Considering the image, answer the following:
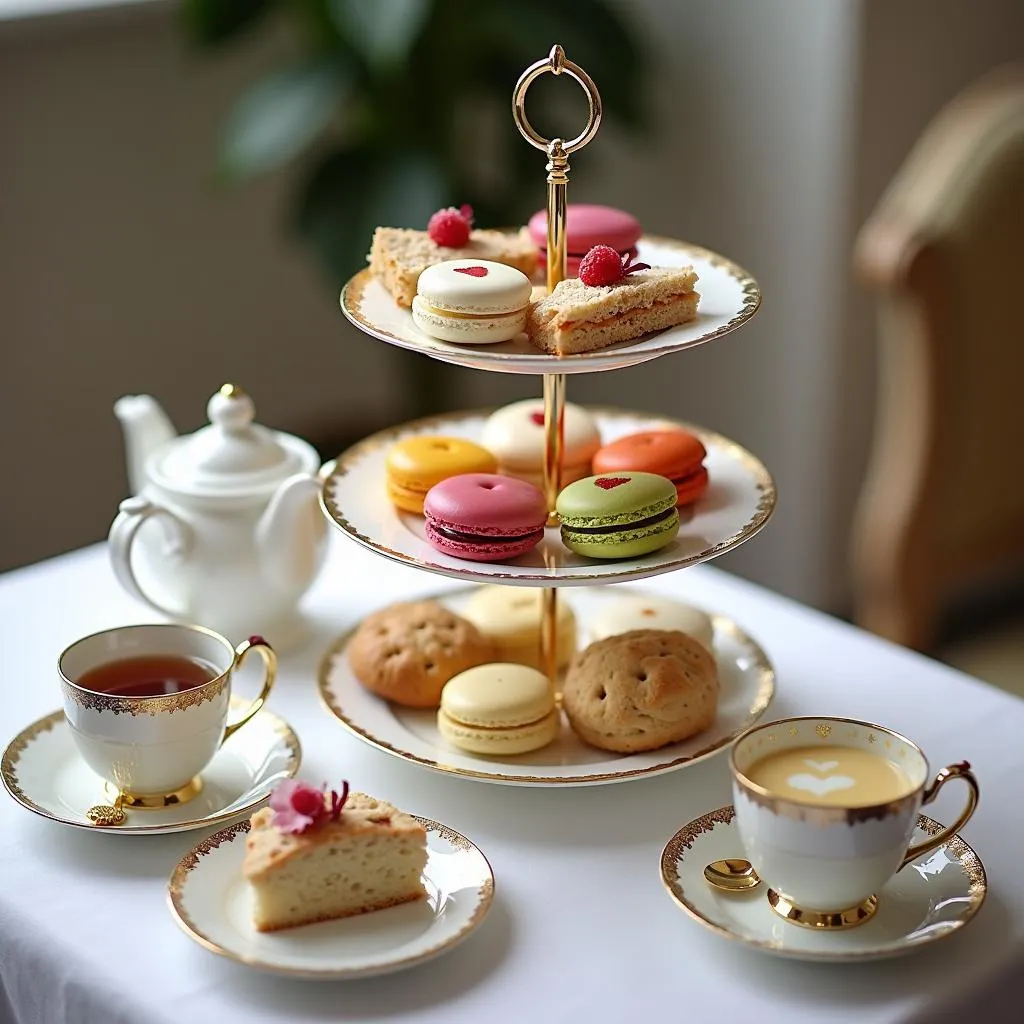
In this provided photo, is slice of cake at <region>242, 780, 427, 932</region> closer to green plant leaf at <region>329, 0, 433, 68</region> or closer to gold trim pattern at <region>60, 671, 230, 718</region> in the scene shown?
gold trim pattern at <region>60, 671, 230, 718</region>

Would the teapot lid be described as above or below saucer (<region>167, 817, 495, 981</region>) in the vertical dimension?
above

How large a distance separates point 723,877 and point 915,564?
971mm

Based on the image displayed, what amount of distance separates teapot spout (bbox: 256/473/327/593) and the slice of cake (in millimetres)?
364

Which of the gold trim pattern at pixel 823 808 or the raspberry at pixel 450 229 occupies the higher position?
the raspberry at pixel 450 229

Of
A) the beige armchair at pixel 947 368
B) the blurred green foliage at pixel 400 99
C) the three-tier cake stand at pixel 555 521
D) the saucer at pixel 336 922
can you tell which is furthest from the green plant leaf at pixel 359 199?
the saucer at pixel 336 922

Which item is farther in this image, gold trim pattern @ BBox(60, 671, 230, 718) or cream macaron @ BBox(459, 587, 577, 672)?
cream macaron @ BBox(459, 587, 577, 672)

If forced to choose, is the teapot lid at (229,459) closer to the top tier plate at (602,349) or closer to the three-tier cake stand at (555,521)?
the three-tier cake stand at (555,521)

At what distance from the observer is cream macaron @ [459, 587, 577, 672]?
1.29 metres

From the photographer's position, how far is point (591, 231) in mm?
1202

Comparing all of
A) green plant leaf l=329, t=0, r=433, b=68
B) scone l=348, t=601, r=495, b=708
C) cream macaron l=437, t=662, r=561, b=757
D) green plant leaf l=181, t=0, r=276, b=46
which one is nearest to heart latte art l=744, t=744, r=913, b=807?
cream macaron l=437, t=662, r=561, b=757

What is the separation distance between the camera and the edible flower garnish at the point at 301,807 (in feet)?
3.22

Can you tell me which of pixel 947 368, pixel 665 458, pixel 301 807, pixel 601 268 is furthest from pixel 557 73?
pixel 947 368

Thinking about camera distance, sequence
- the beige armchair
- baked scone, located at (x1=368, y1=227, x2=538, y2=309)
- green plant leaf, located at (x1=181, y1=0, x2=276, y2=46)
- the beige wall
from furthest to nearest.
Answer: the beige wall
green plant leaf, located at (x1=181, y1=0, x2=276, y2=46)
the beige armchair
baked scone, located at (x1=368, y1=227, x2=538, y2=309)

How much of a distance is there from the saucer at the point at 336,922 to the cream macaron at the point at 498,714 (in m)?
0.11
